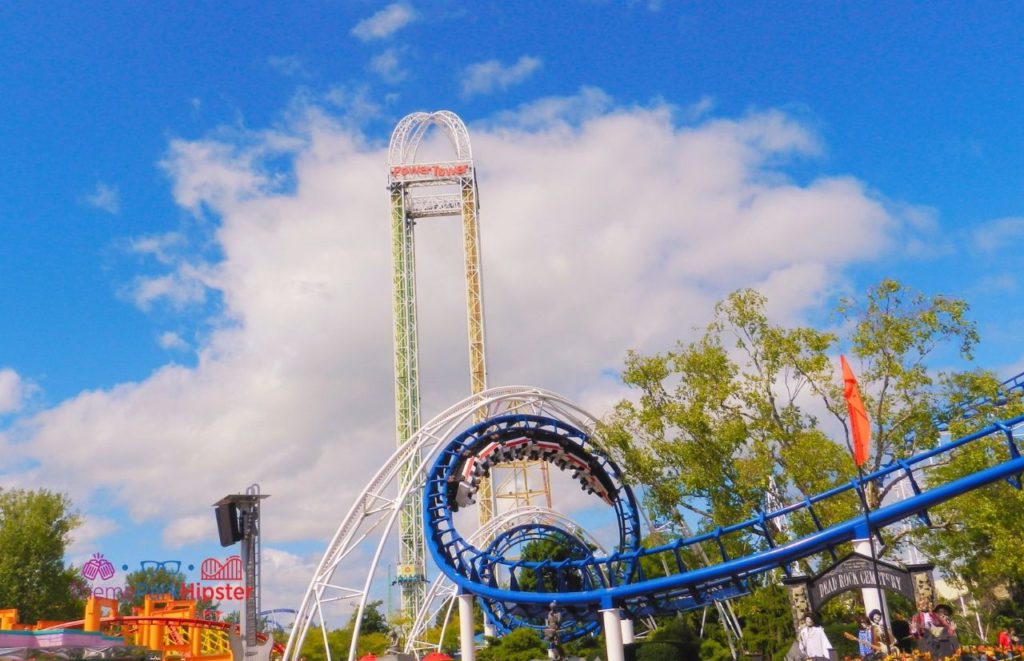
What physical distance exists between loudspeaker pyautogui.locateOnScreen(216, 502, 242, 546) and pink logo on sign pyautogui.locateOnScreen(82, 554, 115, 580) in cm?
2450

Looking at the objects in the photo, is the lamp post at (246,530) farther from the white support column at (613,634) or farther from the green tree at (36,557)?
the green tree at (36,557)

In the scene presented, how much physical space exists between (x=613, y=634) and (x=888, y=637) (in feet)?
29.1

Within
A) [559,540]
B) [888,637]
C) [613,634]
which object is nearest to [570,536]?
[559,540]

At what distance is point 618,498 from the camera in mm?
28859

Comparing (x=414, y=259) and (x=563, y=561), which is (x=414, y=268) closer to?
(x=414, y=259)

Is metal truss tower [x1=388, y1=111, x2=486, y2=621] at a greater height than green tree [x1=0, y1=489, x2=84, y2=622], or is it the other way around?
metal truss tower [x1=388, y1=111, x2=486, y2=621]

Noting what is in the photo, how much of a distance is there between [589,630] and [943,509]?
44.1ft

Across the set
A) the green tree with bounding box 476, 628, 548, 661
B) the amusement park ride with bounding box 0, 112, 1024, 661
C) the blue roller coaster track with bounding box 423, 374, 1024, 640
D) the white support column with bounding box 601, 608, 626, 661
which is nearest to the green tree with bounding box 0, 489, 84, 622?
the amusement park ride with bounding box 0, 112, 1024, 661

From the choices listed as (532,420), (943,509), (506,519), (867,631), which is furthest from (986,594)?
(867,631)

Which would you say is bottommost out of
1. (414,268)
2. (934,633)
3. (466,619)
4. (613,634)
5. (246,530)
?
(613,634)

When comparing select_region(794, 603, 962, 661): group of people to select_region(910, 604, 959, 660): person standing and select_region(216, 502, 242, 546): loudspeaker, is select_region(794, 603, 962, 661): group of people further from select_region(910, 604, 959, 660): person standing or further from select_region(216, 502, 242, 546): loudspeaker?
select_region(216, 502, 242, 546): loudspeaker

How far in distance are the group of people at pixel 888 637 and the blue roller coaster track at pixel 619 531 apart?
2.01 meters

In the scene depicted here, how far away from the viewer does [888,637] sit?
13805 mm

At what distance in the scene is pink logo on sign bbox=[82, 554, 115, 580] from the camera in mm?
34344
